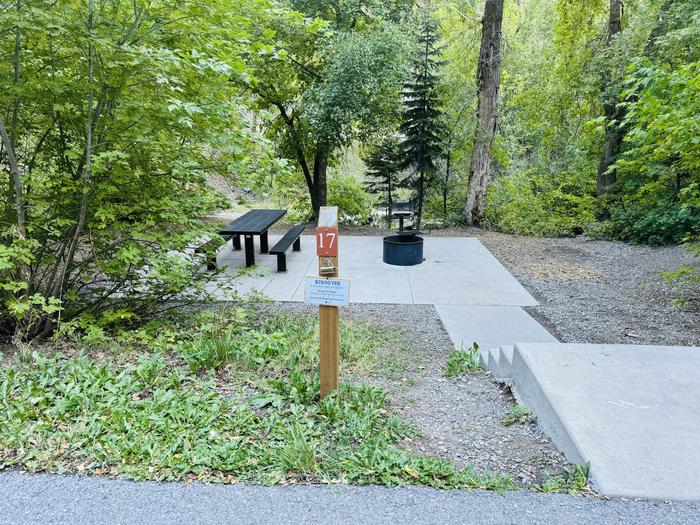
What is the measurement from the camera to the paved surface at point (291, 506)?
1844 mm

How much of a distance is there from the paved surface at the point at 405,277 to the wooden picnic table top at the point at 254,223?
0.54 m

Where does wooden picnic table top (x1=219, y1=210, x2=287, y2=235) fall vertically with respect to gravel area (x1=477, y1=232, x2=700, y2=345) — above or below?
above

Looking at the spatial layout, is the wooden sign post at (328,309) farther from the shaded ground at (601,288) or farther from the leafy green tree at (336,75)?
the leafy green tree at (336,75)

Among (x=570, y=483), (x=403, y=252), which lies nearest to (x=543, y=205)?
(x=403, y=252)

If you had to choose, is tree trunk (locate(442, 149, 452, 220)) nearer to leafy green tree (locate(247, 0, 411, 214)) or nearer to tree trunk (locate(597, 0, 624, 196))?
leafy green tree (locate(247, 0, 411, 214))

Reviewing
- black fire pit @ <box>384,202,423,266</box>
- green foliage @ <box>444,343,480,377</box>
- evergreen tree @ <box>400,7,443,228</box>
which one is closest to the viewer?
green foliage @ <box>444,343,480,377</box>

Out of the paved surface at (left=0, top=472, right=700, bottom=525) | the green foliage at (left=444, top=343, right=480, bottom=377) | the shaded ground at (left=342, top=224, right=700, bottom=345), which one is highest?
the paved surface at (left=0, top=472, right=700, bottom=525)

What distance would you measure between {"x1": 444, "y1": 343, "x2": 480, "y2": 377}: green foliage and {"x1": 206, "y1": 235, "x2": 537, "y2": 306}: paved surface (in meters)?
1.79

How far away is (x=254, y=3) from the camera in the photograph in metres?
3.63

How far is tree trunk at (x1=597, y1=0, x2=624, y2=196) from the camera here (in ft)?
32.0

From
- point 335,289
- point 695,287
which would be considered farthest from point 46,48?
point 695,287

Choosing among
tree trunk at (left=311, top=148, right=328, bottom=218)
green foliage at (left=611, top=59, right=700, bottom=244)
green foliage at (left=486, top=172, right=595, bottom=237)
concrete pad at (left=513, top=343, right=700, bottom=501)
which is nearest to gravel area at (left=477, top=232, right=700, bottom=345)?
green foliage at (left=611, top=59, right=700, bottom=244)

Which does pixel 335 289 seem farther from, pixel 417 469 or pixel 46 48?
pixel 46 48


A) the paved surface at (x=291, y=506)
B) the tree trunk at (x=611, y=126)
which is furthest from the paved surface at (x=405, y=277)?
the tree trunk at (x=611, y=126)
